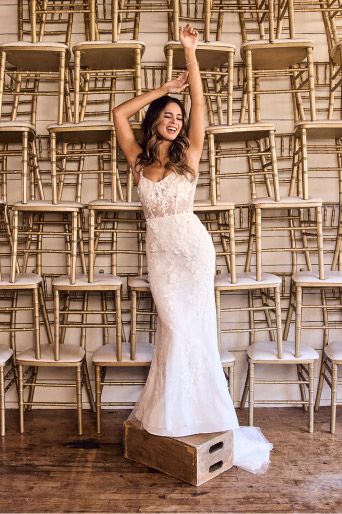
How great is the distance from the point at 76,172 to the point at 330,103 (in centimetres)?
175

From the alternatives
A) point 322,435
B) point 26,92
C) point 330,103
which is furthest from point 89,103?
point 322,435

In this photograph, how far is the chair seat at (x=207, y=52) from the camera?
11.0 feet

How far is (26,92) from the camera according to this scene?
368cm

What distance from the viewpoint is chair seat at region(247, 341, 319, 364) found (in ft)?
11.3

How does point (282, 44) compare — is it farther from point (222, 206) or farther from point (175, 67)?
point (222, 206)

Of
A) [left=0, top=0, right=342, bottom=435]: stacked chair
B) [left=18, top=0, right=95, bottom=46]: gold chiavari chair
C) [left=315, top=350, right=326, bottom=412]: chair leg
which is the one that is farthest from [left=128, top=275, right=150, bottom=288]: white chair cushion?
[left=18, top=0, right=95, bottom=46]: gold chiavari chair

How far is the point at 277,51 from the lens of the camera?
11.3 ft

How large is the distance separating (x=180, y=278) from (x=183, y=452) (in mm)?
848

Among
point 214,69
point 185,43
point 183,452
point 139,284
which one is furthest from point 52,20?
point 183,452

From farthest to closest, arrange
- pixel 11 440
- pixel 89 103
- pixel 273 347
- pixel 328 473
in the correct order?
pixel 89 103, pixel 273 347, pixel 11 440, pixel 328 473

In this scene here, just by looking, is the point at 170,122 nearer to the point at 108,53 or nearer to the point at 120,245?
the point at 108,53

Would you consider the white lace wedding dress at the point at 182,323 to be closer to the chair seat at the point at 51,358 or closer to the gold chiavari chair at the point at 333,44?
the chair seat at the point at 51,358

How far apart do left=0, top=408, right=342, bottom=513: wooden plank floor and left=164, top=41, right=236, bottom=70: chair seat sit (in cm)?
231

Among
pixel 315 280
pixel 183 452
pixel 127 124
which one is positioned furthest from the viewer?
pixel 315 280
